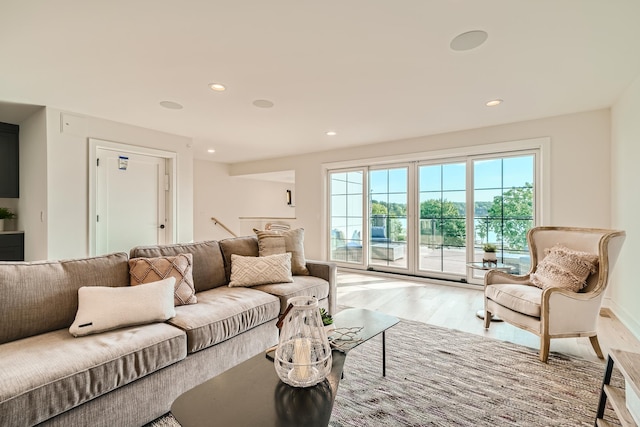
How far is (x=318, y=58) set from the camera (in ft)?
7.79

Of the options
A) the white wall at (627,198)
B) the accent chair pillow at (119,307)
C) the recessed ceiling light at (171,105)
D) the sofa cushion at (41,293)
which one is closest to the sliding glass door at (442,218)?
the white wall at (627,198)

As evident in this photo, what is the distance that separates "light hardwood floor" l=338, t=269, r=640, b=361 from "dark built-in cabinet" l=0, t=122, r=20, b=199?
4.69 m

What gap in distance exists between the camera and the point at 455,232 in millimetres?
4652

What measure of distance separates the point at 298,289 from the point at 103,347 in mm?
1428

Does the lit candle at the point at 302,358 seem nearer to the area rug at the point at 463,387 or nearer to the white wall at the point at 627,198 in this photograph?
the area rug at the point at 463,387

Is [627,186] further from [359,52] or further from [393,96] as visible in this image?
[359,52]

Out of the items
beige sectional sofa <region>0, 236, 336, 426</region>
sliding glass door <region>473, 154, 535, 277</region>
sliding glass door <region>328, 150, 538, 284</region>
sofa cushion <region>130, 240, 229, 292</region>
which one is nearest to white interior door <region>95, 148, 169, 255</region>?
sofa cushion <region>130, 240, 229, 292</region>

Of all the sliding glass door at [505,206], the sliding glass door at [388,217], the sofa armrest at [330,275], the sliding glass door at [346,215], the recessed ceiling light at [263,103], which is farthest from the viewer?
the sliding glass door at [346,215]

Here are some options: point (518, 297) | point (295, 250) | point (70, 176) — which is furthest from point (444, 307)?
point (70, 176)

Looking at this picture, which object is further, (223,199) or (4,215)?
(223,199)

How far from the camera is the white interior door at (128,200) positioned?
4.04 metres

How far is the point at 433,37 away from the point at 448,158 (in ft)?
9.54

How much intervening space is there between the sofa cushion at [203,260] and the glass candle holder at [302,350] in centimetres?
148

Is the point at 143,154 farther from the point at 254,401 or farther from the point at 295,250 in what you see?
the point at 254,401
